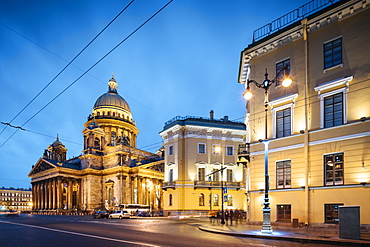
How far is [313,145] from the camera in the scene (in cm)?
2134

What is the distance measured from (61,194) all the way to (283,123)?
69.8 metres

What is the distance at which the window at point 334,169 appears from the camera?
19.9 m

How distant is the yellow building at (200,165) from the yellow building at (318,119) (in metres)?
20.2

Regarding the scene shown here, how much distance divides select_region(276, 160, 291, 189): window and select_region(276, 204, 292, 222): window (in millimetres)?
1409

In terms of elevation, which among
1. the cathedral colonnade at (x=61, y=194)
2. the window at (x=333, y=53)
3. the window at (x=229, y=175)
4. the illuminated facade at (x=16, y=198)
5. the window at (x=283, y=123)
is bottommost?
the illuminated facade at (x=16, y=198)

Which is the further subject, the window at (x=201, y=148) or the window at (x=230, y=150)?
the window at (x=230, y=150)

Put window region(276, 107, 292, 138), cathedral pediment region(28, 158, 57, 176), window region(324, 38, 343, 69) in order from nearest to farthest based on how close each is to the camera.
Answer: window region(324, 38, 343, 69) < window region(276, 107, 292, 138) < cathedral pediment region(28, 158, 57, 176)

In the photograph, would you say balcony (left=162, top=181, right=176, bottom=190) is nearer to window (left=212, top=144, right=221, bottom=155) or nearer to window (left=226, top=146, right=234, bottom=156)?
window (left=212, top=144, right=221, bottom=155)

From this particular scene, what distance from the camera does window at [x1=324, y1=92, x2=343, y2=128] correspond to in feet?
67.1

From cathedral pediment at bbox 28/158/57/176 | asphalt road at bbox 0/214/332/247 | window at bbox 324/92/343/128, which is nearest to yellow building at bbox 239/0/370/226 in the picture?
window at bbox 324/92/343/128

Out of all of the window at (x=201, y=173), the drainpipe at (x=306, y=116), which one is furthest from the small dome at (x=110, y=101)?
the drainpipe at (x=306, y=116)

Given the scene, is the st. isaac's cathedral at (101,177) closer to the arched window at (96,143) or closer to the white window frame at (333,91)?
the arched window at (96,143)

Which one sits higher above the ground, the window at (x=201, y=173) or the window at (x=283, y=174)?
the window at (x=283, y=174)

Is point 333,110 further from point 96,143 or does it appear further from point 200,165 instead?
point 96,143
